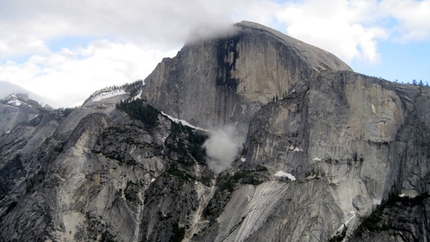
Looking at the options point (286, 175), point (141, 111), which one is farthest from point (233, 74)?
point (286, 175)

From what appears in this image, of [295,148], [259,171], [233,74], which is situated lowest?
[259,171]

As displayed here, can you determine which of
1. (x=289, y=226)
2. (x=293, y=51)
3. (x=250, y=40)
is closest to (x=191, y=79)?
(x=250, y=40)

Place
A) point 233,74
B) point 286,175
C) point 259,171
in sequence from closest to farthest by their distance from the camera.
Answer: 1. point 286,175
2. point 259,171
3. point 233,74

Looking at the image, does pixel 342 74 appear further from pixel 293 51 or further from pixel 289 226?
pixel 289 226

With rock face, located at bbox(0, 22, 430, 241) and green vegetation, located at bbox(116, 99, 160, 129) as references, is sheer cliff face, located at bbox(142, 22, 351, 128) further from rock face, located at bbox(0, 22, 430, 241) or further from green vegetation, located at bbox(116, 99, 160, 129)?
green vegetation, located at bbox(116, 99, 160, 129)

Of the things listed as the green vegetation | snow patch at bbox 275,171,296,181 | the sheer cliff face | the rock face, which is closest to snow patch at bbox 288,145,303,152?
the rock face

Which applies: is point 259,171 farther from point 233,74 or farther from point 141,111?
point 141,111

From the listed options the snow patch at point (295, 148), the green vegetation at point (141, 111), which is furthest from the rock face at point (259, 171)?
the green vegetation at point (141, 111)
